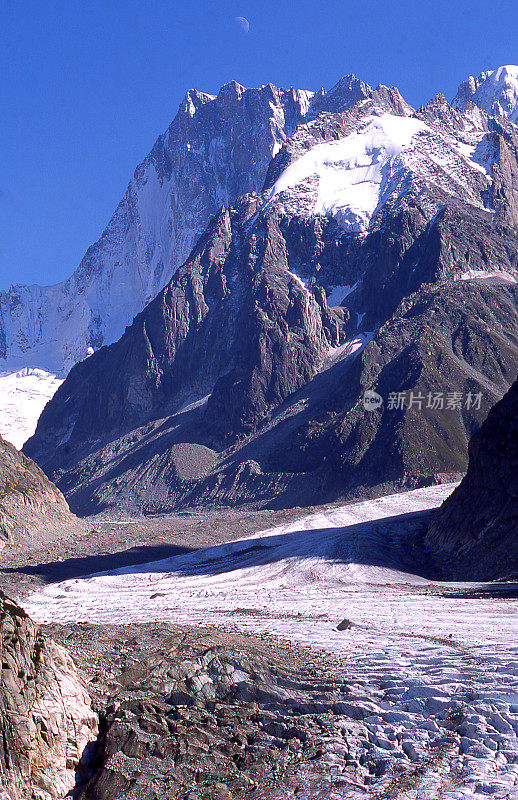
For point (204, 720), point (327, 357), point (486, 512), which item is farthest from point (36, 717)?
point (327, 357)

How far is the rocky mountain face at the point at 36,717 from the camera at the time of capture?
14695mm

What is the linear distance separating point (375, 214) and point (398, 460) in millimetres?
95140

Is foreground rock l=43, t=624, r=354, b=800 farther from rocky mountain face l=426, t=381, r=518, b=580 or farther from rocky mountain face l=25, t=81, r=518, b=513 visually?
rocky mountain face l=25, t=81, r=518, b=513

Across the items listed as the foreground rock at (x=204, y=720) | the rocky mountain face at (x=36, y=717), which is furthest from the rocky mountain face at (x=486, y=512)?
the rocky mountain face at (x=36, y=717)

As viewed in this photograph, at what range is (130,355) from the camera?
199 m

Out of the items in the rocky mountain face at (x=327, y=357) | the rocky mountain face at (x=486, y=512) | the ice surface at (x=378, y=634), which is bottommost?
the ice surface at (x=378, y=634)

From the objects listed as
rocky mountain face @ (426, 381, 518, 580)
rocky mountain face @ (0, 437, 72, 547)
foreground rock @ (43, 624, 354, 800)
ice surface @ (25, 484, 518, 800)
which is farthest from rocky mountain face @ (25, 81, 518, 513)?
foreground rock @ (43, 624, 354, 800)

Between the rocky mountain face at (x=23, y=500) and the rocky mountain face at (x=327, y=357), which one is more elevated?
the rocky mountain face at (x=327, y=357)

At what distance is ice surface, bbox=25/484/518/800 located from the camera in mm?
14938

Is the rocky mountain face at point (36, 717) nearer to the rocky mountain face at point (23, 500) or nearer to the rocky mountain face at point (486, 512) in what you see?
the rocky mountain face at point (486, 512)

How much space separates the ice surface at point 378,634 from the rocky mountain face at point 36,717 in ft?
14.8

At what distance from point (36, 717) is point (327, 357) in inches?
6161

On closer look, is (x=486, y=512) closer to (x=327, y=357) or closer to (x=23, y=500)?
(x=23, y=500)

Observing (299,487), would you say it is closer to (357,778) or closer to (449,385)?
(449,385)
